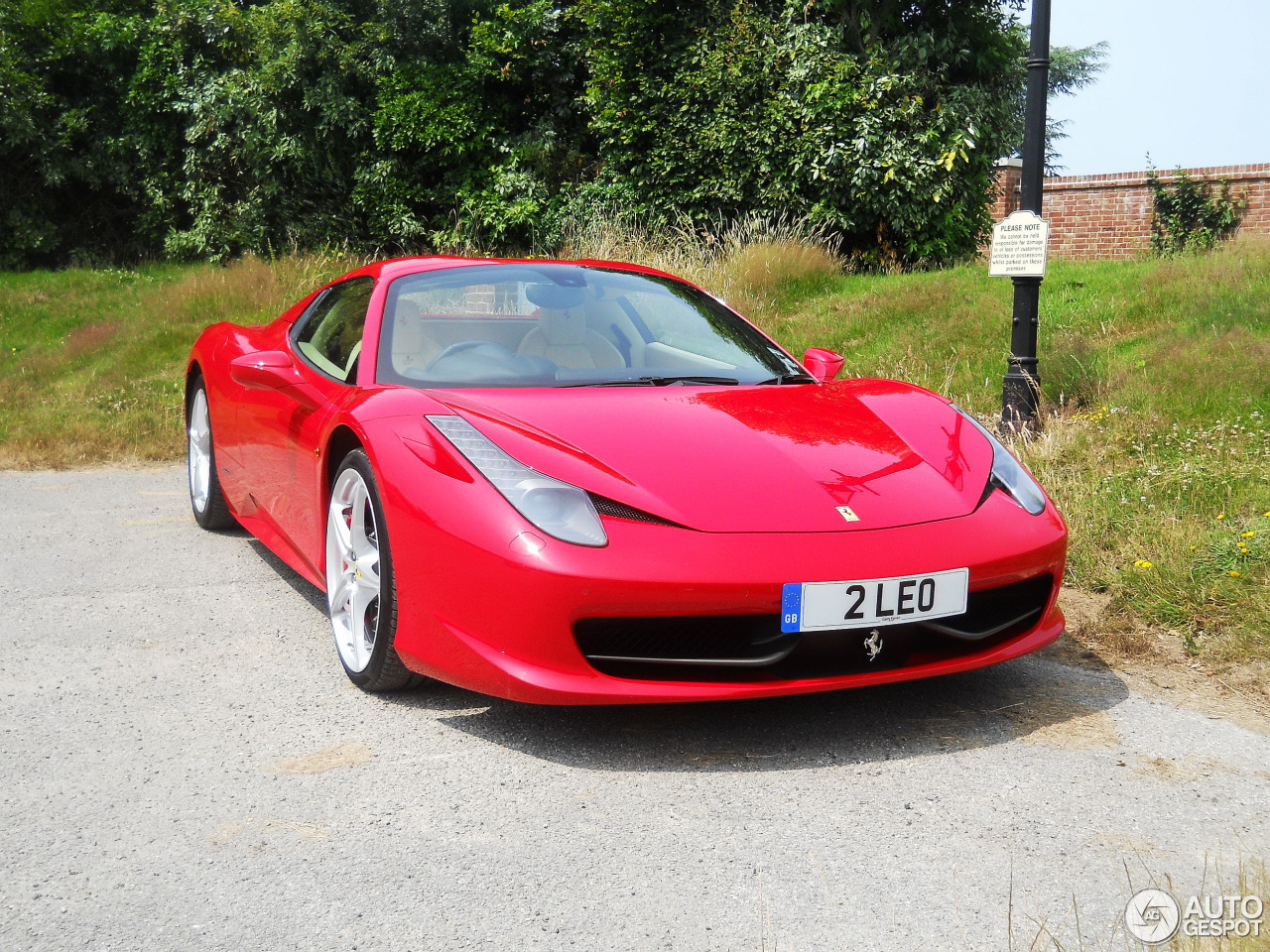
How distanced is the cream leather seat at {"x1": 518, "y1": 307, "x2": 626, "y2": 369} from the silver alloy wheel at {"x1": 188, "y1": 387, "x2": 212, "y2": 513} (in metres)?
2.08

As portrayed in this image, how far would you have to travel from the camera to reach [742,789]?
106 inches

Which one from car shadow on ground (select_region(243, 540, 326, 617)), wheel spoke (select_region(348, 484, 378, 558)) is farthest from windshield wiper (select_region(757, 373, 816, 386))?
car shadow on ground (select_region(243, 540, 326, 617))

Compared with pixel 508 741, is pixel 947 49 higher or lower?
higher

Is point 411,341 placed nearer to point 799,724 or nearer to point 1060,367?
point 799,724

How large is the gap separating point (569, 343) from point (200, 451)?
2452 millimetres

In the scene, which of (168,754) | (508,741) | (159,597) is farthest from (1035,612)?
(159,597)

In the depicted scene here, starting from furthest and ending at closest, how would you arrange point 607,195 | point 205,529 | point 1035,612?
point 607,195
point 205,529
point 1035,612

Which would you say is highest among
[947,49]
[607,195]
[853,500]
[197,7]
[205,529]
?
[197,7]

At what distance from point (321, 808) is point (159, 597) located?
7.00 ft

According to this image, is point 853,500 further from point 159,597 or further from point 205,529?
point 205,529

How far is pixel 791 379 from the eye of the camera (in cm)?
401

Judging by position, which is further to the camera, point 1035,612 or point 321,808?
point 1035,612

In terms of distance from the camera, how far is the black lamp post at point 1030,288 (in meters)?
6.13

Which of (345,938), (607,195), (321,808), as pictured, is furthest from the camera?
(607,195)
